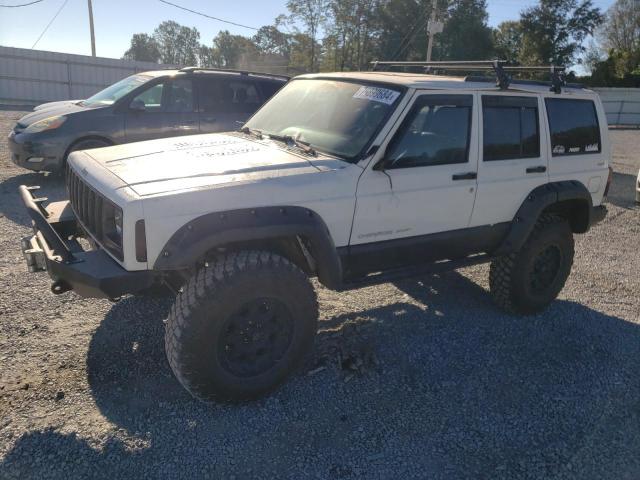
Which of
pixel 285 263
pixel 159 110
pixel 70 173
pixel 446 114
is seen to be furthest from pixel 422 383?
pixel 159 110

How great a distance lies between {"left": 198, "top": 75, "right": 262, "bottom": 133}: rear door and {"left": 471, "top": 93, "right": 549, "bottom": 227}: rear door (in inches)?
187

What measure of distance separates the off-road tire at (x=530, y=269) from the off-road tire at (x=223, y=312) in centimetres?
213

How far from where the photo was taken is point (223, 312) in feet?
9.70

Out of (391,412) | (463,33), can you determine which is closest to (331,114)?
(391,412)

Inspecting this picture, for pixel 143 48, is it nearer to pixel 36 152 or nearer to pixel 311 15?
pixel 311 15

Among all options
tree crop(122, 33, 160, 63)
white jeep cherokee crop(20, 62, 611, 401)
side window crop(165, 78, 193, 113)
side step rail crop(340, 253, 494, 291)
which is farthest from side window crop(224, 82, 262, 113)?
tree crop(122, 33, 160, 63)

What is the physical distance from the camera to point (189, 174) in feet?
10.2

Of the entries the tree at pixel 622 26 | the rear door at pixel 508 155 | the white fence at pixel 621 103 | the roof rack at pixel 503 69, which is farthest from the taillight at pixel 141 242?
the tree at pixel 622 26

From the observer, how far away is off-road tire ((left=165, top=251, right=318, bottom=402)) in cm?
291

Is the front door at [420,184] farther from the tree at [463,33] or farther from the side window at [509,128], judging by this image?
the tree at [463,33]

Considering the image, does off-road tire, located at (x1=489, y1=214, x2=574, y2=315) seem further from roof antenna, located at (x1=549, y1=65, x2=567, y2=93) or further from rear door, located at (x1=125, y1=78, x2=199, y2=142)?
rear door, located at (x1=125, y1=78, x2=199, y2=142)

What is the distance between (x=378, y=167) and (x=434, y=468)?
6.05 feet

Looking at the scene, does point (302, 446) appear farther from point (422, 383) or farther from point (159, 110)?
point (159, 110)

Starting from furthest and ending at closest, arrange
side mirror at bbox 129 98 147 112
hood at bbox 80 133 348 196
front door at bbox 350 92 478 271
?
side mirror at bbox 129 98 147 112
front door at bbox 350 92 478 271
hood at bbox 80 133 348 196
